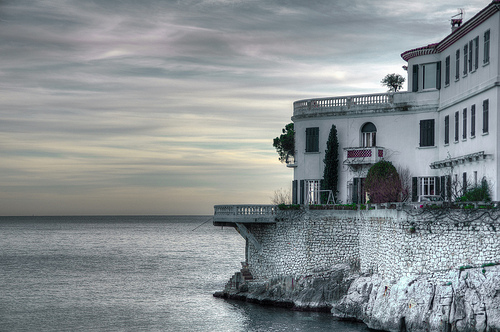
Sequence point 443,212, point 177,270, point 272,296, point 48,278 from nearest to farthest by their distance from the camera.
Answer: point 443,212 → point 272,296 → point 48,278 → point 177,270

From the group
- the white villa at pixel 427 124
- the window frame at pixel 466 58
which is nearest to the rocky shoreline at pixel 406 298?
the white villa at pixel 427 124

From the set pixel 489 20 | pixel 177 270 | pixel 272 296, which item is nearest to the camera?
pixel 489 20

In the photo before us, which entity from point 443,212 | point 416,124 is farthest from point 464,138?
point 443,212

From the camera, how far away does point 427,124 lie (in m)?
45.1

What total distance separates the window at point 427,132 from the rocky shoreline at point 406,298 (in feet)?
36.7

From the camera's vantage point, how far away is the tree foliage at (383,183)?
140 ft

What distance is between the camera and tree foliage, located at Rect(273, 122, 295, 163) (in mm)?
62406

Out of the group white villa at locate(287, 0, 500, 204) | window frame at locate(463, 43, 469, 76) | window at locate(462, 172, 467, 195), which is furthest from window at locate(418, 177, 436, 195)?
window frame at locate(463, 43, 469, 76)

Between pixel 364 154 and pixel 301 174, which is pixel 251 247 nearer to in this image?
pixel 301 174

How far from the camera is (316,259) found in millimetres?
41500

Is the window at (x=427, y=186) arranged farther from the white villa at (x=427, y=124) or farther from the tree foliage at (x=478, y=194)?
the tree foliage at (x=478, y=194)

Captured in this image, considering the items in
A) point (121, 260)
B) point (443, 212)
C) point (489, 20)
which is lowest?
point (121, 260)

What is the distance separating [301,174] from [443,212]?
1833 centimetres

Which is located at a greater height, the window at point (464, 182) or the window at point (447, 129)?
the window at point (447, 129)
